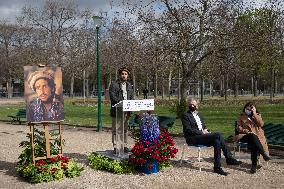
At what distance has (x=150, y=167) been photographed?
8.57 m

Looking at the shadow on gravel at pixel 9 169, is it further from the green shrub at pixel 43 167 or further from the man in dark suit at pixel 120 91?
the man in dark suit at pixel 120 91

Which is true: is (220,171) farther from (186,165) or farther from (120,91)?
(120,91)

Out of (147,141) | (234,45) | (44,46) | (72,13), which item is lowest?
(147,141)

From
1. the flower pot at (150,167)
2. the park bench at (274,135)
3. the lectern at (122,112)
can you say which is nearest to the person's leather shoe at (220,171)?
the flower pot at (150,167)

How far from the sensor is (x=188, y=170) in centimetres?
889

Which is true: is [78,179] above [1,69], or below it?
below

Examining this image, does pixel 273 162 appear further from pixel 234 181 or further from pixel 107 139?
pixel 107 139

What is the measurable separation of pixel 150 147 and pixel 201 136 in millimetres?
1096

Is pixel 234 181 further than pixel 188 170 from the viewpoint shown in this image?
No

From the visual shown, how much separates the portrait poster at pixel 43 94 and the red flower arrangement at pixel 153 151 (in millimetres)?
1699

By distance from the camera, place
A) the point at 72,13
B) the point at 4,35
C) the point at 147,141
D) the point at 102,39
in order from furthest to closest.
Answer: the point at 4,35 < the point at 72,13 < the point at 102,39 < the point at 147,141

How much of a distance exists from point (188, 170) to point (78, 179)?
2.23m

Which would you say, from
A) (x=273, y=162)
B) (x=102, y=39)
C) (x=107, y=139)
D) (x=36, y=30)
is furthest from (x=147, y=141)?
(x=36, y=30)

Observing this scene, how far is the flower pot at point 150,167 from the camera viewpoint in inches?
338
